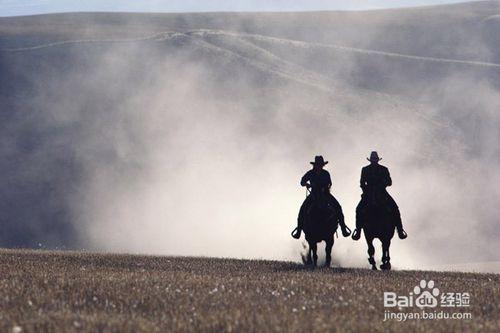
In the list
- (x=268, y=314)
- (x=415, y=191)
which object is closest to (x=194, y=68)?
(x=415, y=191)

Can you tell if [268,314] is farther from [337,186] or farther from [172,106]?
[172,106]

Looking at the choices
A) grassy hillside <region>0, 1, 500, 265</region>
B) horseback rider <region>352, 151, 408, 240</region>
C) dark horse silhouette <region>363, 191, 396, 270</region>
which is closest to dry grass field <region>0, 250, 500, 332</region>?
dark horse silhouette <region>363, 191, 396, 270</region>

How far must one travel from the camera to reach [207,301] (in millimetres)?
11812

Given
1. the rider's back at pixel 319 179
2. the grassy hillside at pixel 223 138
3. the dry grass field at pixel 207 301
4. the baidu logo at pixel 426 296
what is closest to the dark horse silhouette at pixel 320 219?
the rider's back at pixel 319 179

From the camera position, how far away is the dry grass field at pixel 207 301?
975 cm

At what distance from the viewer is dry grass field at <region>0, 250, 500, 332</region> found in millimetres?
9750

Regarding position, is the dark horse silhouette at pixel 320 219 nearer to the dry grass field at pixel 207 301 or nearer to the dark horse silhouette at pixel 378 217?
the dark horse silhouette at pixel 378 217

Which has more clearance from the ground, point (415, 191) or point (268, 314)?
point (415, 191)

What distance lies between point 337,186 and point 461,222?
8016 mm

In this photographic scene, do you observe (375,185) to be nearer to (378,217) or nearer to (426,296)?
(378,217)

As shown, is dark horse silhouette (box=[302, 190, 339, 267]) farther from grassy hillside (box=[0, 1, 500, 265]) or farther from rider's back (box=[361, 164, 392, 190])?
grassy hillside (box=[0, 1, 500, 265])

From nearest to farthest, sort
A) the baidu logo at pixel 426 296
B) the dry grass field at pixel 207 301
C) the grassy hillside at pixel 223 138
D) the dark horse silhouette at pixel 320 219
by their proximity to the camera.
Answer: the dry grass field at pixel 207 301
the baidu logo at pixel 426 296
the dark horse silhouette at pixel 320 219
the grassy hillside at pixel 223 138

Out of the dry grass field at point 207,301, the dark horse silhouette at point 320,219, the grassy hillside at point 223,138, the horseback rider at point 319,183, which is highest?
the grassy hillside at point 223,138

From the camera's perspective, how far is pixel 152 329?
30.9 ft
